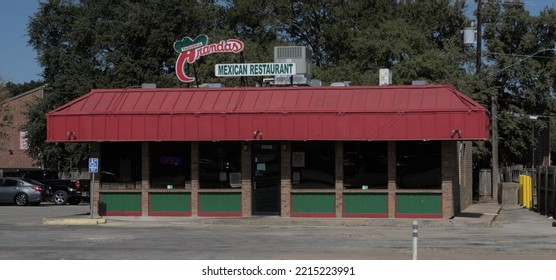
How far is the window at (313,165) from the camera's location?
2797 cm

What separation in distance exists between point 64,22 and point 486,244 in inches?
2056

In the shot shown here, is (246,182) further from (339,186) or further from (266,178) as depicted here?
(339,186)

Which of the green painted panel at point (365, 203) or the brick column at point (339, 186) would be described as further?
the brick column at point (339, 186)

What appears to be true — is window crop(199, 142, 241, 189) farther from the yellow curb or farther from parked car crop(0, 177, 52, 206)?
parked car crop(0, 177, 52, 206)

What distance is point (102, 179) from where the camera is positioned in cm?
2948

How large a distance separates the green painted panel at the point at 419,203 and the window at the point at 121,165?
9.24 m

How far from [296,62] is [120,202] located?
828cm

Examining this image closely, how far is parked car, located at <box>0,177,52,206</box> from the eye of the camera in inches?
1652

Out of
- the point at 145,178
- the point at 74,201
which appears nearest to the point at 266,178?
the point at 145,178

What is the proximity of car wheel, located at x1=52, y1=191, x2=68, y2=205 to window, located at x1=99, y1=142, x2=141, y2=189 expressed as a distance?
14.5 m

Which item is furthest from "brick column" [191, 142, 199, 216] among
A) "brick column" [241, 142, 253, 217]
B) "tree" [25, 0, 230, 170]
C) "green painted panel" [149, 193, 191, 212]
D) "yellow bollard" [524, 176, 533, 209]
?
"tree" [25, 0, 230, 170]

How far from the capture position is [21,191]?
138ft

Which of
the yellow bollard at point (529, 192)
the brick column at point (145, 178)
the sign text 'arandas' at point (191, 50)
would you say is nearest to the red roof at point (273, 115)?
the brick column at point (145, 178)

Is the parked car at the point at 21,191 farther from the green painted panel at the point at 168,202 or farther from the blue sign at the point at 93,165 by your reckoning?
the blue sign at the point at 93,165
